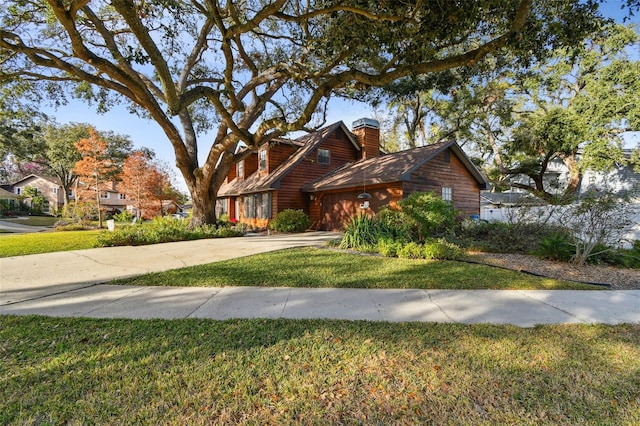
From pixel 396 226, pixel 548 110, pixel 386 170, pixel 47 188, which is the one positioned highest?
pixel 548 110

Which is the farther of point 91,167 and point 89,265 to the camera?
point 91,167

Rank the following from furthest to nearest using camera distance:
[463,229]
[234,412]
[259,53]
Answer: [259,53]
[463,229]
[234,412]

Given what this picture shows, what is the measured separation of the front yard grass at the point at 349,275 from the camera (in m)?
5.16

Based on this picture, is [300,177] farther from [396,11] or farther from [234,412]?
[234,412]

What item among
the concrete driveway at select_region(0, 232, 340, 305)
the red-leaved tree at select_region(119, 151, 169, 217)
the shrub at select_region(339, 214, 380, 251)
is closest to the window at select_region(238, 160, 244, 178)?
the red-leaved tree at select_region(119, 151, 169, 217)

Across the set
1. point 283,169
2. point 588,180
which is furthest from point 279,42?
point 588,180

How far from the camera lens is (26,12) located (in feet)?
29.4

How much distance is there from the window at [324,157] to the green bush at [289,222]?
13.3 ft

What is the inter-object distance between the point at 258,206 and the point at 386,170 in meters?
8.85

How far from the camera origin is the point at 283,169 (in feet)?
53.2

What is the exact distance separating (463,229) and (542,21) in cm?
662

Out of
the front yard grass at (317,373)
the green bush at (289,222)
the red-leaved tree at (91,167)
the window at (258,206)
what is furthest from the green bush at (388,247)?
the red-leaved tree at (91,167)

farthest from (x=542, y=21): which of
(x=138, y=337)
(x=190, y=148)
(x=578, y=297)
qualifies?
(x=190, y=148)

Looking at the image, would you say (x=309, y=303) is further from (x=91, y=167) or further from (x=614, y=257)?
(x=91, y=167)
